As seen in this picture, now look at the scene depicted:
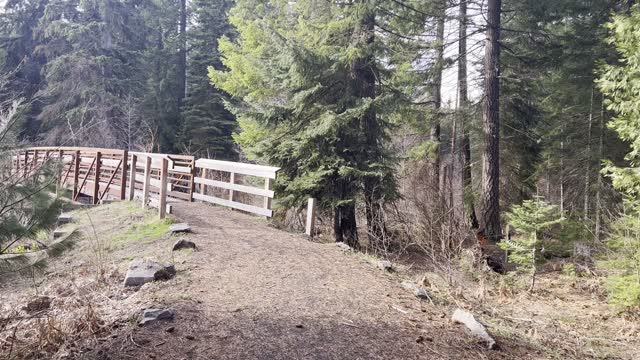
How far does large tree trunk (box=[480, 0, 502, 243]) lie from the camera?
11.8 meters

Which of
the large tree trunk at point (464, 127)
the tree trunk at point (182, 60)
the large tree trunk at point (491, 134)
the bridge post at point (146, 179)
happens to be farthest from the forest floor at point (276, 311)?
the tree trunk at point (182, 60)

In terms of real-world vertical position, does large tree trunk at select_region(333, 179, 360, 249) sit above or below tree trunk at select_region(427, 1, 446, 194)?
below

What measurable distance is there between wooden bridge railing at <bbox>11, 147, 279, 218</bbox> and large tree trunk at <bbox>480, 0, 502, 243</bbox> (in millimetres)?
5948

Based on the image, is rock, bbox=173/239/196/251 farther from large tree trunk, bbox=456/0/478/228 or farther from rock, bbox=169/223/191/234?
large tree trunk, bbox=456/0/478/228

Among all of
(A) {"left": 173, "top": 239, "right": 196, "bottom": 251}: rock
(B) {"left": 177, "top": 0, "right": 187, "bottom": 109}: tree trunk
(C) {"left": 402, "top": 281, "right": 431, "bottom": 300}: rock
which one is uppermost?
(B) {"left": 177, "top": 0, "right": 187, "bottom": 109}: tree trunk

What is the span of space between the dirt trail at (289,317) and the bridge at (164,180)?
3128mm

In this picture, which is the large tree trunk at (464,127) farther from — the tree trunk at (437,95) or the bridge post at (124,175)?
the bridge post at (124,175)

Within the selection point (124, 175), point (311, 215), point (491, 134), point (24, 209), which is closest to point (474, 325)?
point (24, 209)

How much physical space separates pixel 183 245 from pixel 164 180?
2.39 meters

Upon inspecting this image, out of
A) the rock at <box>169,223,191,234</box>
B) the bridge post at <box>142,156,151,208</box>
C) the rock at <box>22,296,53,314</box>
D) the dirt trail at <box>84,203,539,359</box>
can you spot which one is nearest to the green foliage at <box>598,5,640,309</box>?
the dirt trail at <box>84,203,539,359</box>

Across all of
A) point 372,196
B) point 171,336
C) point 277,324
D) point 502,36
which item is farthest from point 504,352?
point 502,36

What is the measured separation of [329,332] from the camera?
160 inches

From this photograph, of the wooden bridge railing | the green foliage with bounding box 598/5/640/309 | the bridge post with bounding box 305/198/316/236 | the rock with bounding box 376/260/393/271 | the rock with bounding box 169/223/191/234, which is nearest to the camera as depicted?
the green foliage with bounding box 598/5/640/309

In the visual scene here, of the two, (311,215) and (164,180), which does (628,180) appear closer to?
(311,215)
